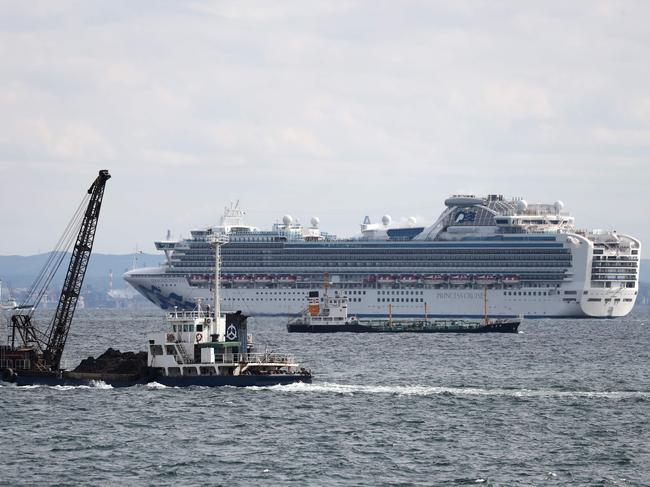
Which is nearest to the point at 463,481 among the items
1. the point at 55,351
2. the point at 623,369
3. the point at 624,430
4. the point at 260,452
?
the point at 260,452

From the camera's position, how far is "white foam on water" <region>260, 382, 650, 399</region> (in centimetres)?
8950

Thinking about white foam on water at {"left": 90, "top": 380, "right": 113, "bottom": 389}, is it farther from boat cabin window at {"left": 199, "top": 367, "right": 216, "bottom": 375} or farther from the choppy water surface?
boat cabin window at {"left": 199, "top": 367, "right": 216, "bottom": 375}

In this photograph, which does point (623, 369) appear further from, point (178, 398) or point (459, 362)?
point (178, 398)

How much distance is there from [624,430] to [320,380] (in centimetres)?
2959

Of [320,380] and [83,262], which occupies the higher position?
[83,262]

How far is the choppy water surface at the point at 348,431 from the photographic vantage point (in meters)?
60.4

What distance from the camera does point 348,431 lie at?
72.2 m

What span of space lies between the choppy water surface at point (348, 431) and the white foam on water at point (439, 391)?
5.1 inches

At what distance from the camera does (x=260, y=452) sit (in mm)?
65688

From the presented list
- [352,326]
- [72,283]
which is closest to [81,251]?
[72,283]

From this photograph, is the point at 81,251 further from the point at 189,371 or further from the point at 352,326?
the point at 352,326

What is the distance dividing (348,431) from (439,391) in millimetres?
20885

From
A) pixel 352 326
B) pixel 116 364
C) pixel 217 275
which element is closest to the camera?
pixel 217 275

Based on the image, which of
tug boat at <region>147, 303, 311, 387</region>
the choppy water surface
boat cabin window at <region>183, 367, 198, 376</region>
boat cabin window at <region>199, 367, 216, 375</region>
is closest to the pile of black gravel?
tug boat at <region>147, 303, 311, 387</region>
